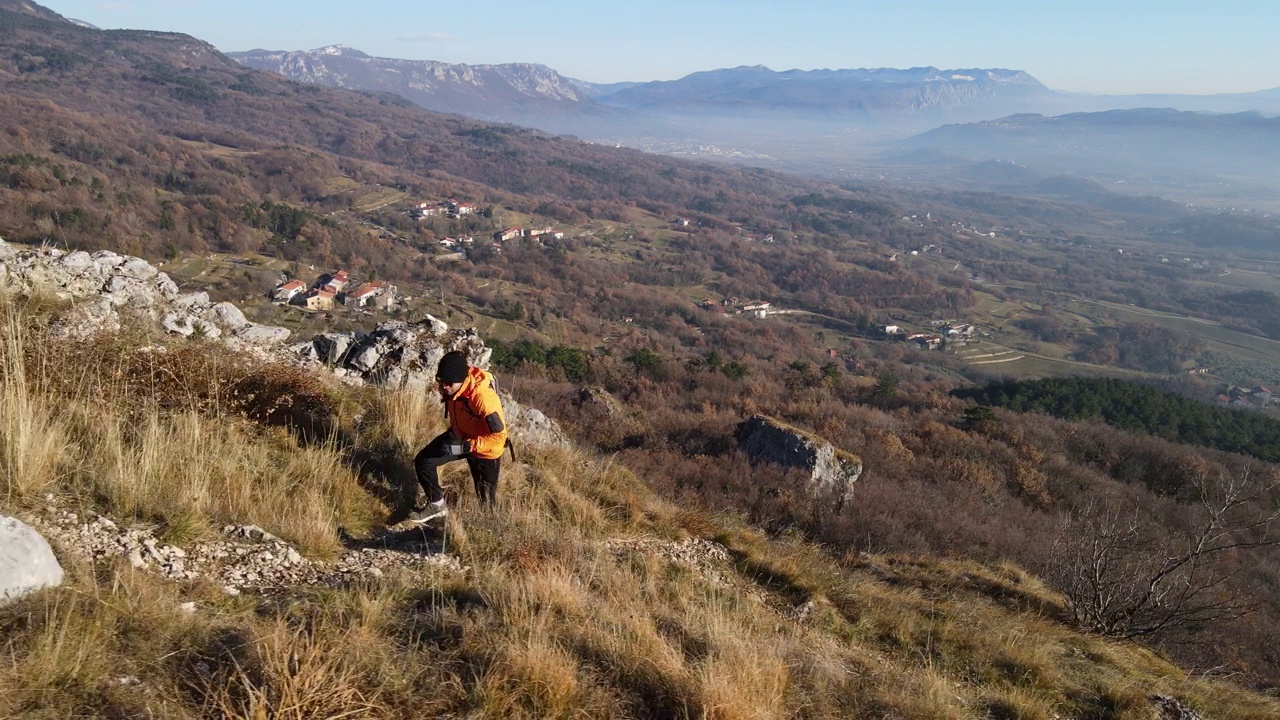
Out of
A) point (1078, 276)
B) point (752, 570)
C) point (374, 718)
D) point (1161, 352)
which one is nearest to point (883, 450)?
point (752, 570)

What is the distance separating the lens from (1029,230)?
5581 inches

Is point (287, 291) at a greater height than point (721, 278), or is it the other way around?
point (287, 291)

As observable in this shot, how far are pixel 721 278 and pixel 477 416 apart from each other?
285 feet

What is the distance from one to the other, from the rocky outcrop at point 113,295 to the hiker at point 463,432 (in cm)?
337

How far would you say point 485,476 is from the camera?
466 centimetres

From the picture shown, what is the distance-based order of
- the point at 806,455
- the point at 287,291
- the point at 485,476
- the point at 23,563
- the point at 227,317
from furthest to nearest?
1. the point at 287,291
2. the point at 806,455
3. the point at 227,317
4. the point at 485,476
5. the point at 23,563

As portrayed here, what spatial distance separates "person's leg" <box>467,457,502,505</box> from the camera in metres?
4.64

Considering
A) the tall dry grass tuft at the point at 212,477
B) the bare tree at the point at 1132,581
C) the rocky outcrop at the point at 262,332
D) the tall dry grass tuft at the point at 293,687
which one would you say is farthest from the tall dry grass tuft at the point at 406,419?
the bare tree at the point at 1132,581

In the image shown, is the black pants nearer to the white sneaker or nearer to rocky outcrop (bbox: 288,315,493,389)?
the white sneaker

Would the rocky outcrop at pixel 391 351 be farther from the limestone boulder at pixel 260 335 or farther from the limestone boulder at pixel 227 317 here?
the limestone boulder at pixel 227 317

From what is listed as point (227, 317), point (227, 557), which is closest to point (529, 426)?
point (227, 317)

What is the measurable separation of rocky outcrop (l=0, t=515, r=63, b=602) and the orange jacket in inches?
88.8

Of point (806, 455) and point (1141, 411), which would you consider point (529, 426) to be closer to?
point (806, 455)

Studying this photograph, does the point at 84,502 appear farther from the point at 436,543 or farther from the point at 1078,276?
the point at 1078,276
